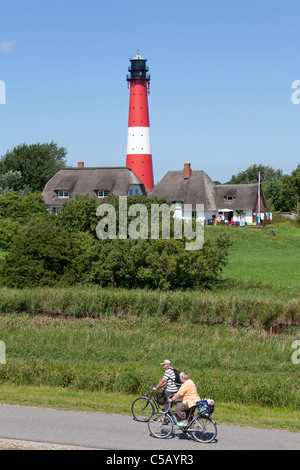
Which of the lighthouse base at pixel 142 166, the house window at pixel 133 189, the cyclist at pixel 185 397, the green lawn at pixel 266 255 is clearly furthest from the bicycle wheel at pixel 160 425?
the lighthouse base at pixel 142 166

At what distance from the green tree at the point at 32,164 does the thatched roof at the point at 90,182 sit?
49.5 ft

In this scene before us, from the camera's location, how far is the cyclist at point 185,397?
12.3 meters

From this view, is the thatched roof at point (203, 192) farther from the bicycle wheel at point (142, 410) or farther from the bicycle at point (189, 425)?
the bicycle at point (189, 425)

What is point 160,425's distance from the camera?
1241 cm

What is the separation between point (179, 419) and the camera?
1241cm

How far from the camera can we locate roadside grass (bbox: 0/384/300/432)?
13664mm

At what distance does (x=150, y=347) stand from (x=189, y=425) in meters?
10.6

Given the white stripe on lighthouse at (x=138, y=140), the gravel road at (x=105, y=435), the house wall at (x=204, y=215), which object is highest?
the white stripe on lighthouse at (x=138, y=140)

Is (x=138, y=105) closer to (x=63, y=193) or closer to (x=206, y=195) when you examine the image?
(x=206, y=195)

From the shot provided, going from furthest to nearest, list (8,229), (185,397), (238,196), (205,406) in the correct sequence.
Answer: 1. (238,196)
2. (8,229)
3. (185,397)
4. (205,406)

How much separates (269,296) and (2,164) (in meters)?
69.6

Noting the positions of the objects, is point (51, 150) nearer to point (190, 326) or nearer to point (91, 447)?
point (190, 326)

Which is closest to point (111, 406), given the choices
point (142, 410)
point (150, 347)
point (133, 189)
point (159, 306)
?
point (142, 410)

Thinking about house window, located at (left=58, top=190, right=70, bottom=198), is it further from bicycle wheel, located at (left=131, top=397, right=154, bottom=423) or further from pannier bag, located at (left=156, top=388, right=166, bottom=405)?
pannier bag, located at (left=156, top=388, right=166, bottom=405)
